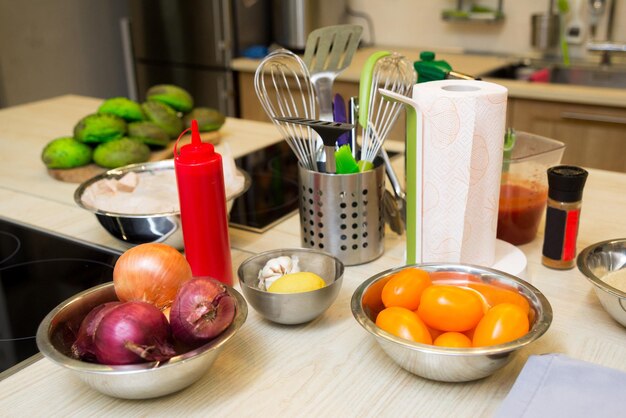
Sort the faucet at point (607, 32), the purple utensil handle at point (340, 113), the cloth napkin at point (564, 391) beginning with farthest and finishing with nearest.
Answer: the faucet at point (607, 32)
the purple utensil handle at point (340, 113)
the cloth napkin at point (564, 391)

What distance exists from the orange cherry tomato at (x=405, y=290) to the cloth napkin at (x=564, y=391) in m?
0.14

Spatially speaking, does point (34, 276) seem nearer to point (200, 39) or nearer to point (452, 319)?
point (452, 319)

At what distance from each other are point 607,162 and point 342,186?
140 cm

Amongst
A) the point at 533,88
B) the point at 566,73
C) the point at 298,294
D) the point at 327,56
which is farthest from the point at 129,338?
the point at 566,73

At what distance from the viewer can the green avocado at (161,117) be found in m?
1.49

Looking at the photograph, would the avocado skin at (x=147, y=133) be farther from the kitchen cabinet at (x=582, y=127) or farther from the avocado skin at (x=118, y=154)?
the kitchen cabinet at (x=582, y=127)

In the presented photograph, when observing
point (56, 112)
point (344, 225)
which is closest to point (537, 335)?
point (344, 225)

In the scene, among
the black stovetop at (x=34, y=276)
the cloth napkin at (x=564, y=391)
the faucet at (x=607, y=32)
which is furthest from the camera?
the faucet at (x=607, y=32)

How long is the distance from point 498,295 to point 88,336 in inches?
17.7

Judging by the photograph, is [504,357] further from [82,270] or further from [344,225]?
[82,270]

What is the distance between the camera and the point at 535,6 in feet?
8.23

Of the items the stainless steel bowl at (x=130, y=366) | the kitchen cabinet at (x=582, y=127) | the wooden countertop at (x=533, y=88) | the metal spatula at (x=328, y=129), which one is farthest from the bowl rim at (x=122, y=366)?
the kitchen cabinet at (x=582, y=127)

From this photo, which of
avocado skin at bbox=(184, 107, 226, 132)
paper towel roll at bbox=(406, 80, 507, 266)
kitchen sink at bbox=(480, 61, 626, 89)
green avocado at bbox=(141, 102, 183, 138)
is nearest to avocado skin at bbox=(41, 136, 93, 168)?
green avocado at bbox=(141, 102, 183, 138)

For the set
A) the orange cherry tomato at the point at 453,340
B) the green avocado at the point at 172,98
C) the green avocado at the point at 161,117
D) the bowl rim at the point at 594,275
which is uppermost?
the green avocado at the point at 172,98
